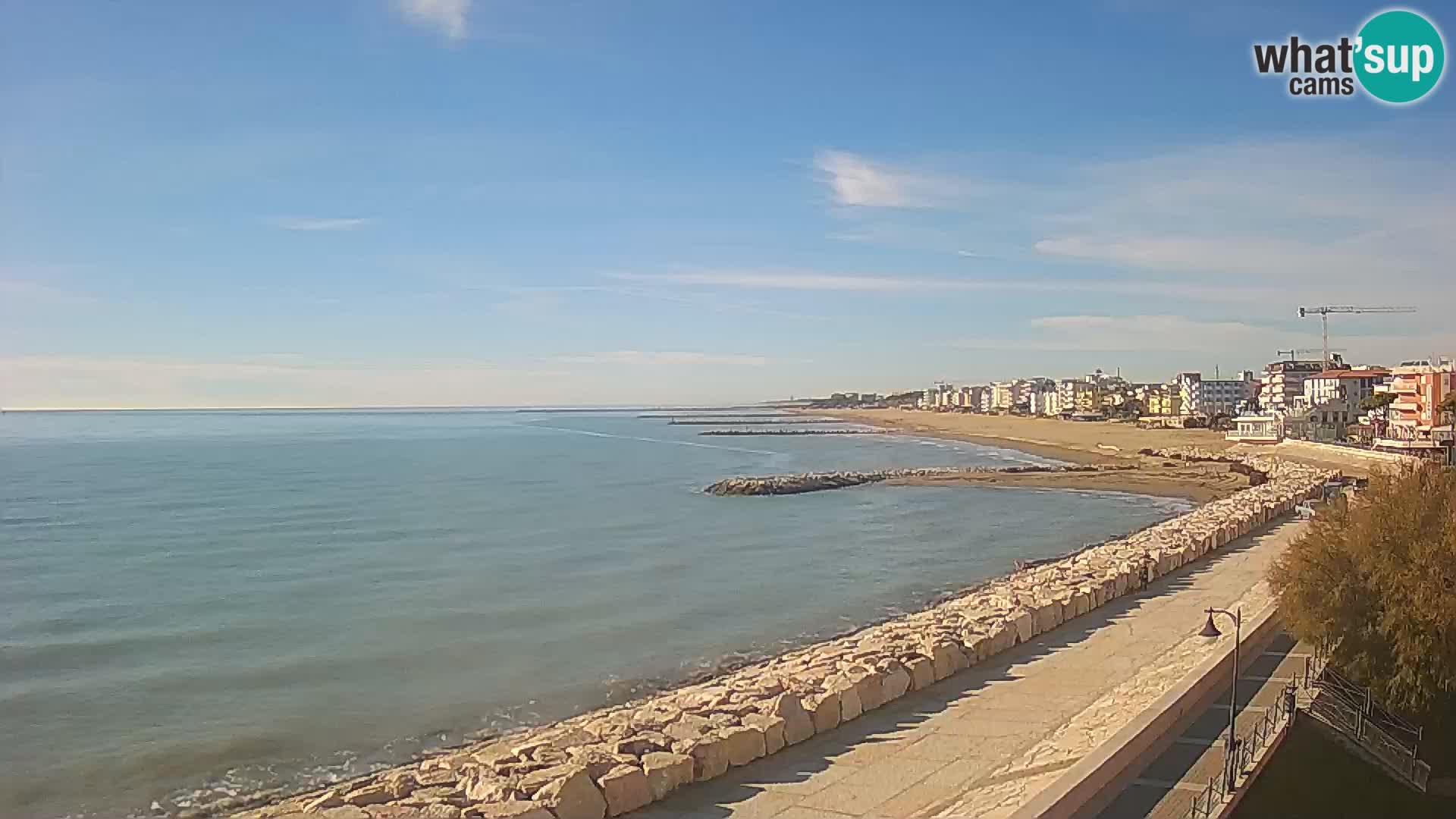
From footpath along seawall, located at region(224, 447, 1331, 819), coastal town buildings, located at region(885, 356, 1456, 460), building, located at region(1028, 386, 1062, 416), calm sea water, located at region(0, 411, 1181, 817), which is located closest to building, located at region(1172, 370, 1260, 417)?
coastal town buildings, located at region(885, 356, 1456, 460)

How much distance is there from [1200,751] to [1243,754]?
0.42m

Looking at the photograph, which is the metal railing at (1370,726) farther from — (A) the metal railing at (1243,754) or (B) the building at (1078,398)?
(B) the building at (1078,398)

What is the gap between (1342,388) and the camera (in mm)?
94875

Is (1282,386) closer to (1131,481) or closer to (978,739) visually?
(1131,481)

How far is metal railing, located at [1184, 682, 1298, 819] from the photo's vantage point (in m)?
10.4

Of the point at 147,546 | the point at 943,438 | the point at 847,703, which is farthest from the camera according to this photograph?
the point at 943,438

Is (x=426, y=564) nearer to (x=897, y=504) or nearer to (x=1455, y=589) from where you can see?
(x=897, y=504)

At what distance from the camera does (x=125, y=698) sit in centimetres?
1691

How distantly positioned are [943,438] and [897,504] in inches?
2689

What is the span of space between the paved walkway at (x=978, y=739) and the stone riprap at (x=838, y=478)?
104 feet

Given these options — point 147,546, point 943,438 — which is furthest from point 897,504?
point 943,438

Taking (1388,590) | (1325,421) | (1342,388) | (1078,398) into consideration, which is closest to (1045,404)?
(1078,398)

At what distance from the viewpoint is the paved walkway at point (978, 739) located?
1064 centimetres

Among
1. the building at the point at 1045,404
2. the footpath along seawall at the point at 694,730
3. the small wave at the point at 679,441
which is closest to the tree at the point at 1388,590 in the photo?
the footpath along seawall at the point at 694,730
